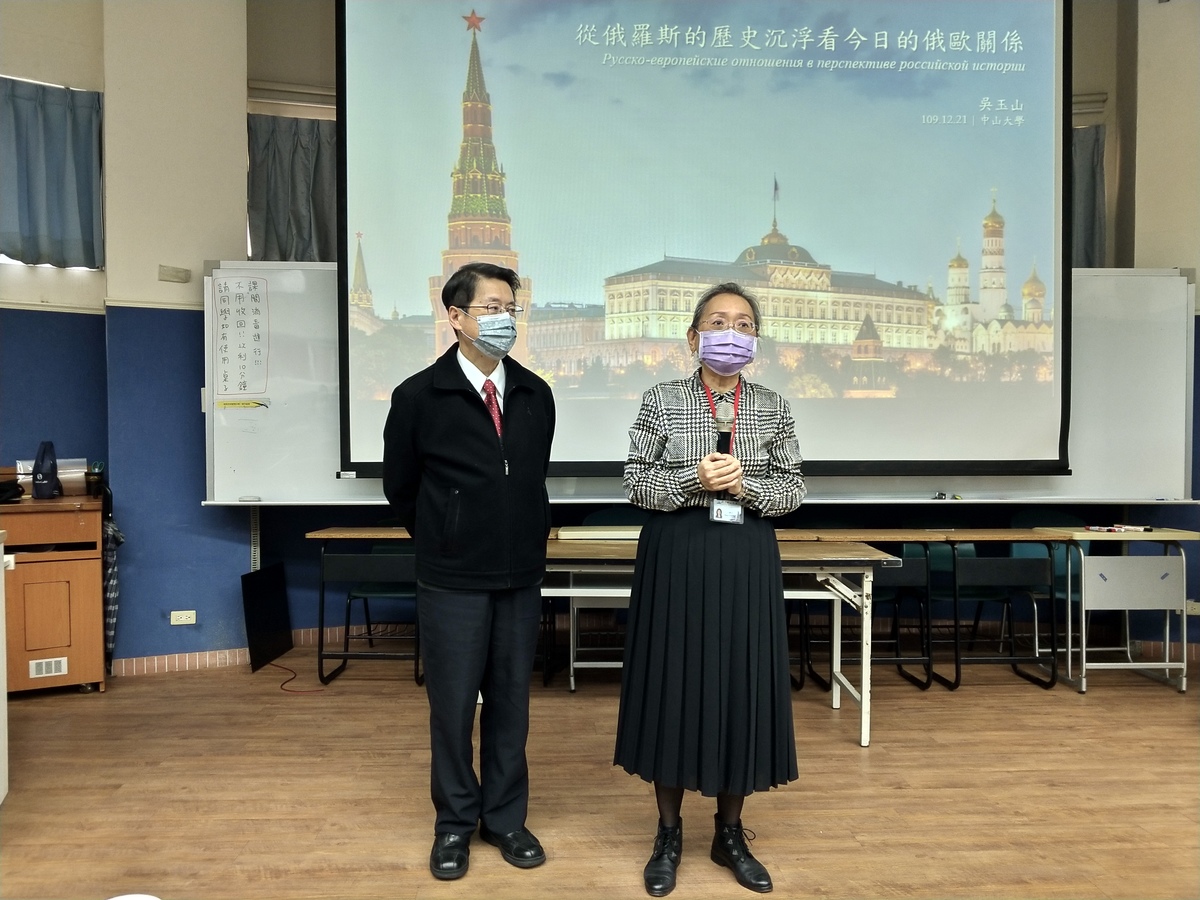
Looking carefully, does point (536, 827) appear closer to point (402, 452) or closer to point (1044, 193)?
point (402, 452)

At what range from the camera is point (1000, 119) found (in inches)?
159

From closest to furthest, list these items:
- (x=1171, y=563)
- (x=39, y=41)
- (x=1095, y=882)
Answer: (x=1095, y=882) < (x=1171, y=563) < (x=39, y=41)

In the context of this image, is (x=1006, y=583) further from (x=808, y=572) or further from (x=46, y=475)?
(x=46, y=475)

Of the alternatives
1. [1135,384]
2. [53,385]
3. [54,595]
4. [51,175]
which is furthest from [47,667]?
[1135,384]

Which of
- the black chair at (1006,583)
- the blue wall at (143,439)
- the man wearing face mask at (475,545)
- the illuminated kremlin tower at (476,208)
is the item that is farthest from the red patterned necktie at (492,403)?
the blue wall at (143,439)

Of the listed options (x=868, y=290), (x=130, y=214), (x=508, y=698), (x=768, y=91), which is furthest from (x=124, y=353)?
(x=868, y=290)

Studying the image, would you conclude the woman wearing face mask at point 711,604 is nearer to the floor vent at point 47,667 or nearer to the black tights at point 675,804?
the black tights at point 675,804

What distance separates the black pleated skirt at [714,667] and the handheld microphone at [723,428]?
18 cm

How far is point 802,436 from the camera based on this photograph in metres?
4.09

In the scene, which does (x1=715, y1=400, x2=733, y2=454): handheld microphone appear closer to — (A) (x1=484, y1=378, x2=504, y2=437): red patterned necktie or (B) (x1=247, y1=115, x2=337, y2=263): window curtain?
(A) (x1=484, y1=378, x2=504, y2=437): red patterned necktie

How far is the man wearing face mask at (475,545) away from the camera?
207cm

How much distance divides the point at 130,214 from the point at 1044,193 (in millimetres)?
4731

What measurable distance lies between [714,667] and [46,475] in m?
3.58

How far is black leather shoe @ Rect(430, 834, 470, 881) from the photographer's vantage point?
81.0 inches
